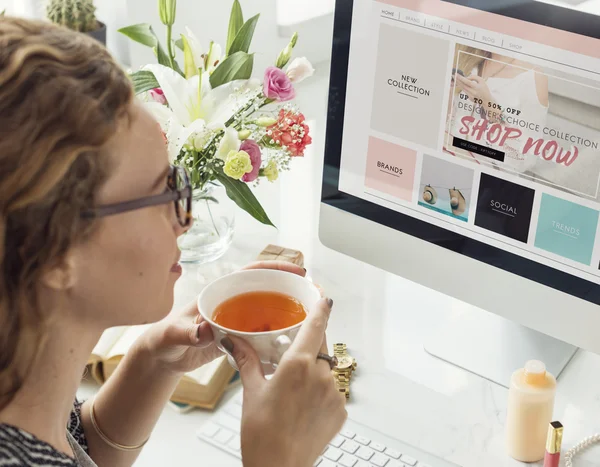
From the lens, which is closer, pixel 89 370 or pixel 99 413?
pixel 99 413

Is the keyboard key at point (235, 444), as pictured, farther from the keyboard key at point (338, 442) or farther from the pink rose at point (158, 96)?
the pink rose at point (158, 96)

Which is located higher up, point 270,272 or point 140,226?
point 140,226

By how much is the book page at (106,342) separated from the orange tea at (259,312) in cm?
28

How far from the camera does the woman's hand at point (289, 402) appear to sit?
0.78 metres

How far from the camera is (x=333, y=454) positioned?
98cm

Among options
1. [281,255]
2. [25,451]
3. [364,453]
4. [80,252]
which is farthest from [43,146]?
[281,255]

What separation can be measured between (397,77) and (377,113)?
56mm

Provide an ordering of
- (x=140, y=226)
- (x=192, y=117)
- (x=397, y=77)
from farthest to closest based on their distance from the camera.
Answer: (x=192, y=117) < (x=397, y=77) < (x=140, y=226)

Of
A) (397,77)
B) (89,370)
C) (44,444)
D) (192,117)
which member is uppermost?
(397,77)

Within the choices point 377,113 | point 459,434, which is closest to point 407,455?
point 459,434

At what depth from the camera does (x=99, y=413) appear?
969mm

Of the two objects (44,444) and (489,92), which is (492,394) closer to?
(489,92)

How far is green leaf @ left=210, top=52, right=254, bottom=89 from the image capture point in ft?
3.97

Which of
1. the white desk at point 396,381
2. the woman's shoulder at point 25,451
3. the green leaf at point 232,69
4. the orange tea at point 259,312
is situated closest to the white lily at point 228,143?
the green leaf at point 232,69
